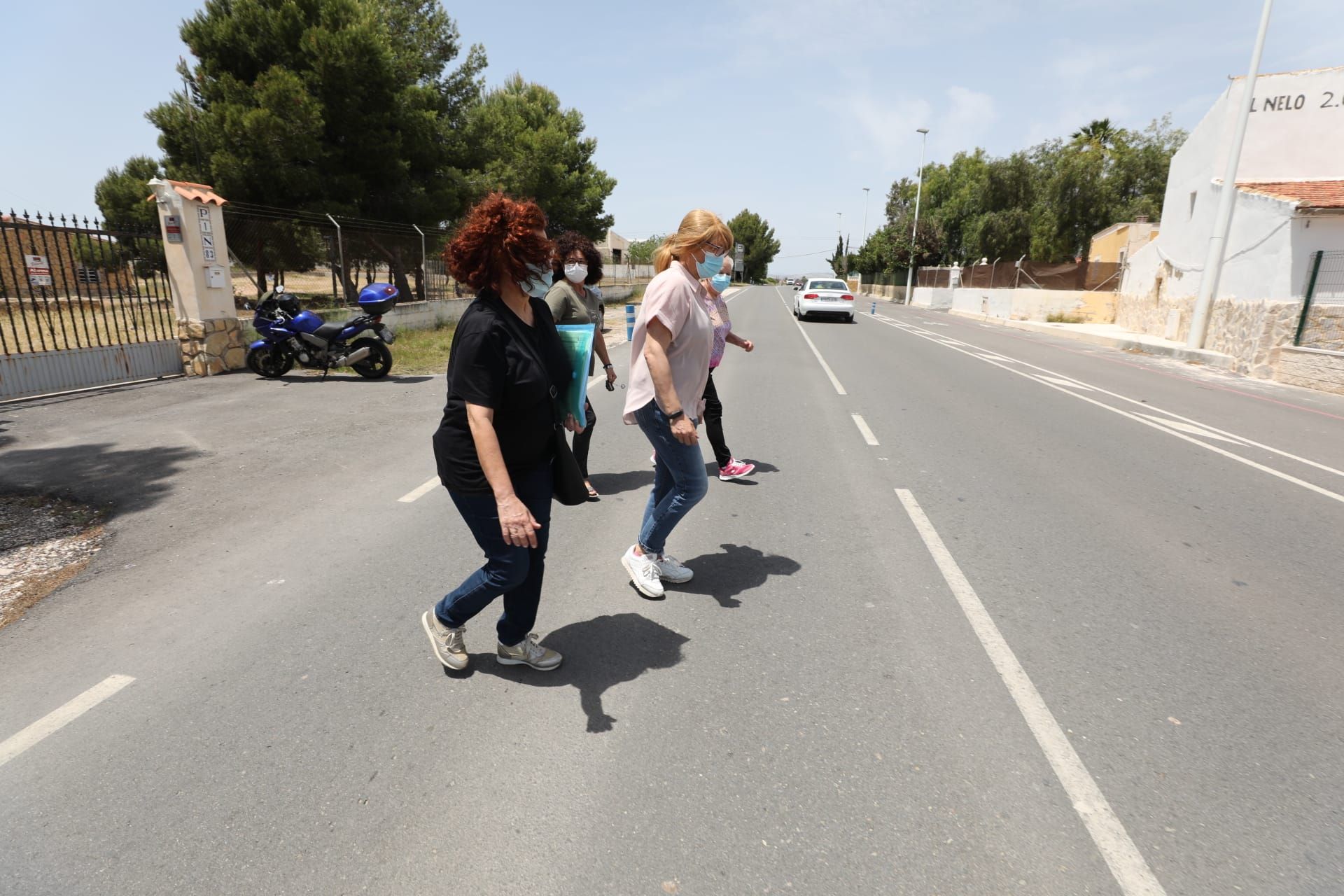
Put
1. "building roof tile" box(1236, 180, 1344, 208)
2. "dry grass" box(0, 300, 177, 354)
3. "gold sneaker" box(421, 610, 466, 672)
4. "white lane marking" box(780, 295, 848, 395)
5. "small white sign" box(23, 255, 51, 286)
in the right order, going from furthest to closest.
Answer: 1. "building roof tile" box(1236, 180, 1344, 208)
2. "white lane marking" box(780, 295, 848, 395)
3. "dry grass" box(0, 300, 177, 354)
4. "small white sign" box(23, 255, 51, 286)
5. "gold sneaker" box(421, 610, 466, 672)

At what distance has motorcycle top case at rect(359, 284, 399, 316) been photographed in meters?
10.0

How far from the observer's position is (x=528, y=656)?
3.01m

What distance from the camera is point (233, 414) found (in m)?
7.87

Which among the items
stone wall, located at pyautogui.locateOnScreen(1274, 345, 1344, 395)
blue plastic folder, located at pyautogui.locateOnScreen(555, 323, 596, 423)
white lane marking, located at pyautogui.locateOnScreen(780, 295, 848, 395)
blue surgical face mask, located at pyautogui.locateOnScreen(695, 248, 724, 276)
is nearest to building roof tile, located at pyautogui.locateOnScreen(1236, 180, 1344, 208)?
stone wall, located at pyautogui.locateOnScreen(1274, 345, 1344, 395)

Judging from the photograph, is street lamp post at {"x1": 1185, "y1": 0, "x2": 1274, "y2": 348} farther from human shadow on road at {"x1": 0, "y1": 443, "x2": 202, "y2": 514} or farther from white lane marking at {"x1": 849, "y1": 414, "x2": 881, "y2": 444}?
A: human shadow on road at {"x1": 0, "y1": 443, "x2": 202, "y2": 514}

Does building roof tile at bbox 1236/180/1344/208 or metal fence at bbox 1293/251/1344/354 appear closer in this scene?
A: metal fence at bbox 1293/251/1344/354

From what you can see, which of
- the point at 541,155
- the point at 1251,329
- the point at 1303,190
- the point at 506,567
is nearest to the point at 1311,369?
the point at 1251,329

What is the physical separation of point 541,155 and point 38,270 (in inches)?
890

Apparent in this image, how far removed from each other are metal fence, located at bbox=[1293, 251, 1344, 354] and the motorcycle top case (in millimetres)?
15715

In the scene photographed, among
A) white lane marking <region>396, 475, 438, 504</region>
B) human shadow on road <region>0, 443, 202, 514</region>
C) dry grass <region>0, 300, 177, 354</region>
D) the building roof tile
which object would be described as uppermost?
the building roof tile

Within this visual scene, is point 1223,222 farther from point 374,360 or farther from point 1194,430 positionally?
point 374,360

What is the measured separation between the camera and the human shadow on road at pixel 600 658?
294 cm

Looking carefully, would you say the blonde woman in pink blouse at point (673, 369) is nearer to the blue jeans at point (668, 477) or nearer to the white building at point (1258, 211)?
the blue jeans at point (668, 477)

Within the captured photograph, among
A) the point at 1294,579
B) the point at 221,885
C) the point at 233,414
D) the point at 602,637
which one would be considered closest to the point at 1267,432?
the point at 1294,579
